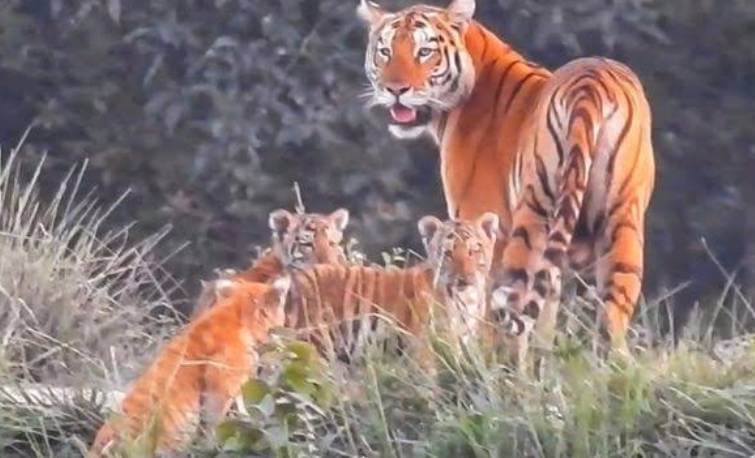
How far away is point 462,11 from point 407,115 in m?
0.46

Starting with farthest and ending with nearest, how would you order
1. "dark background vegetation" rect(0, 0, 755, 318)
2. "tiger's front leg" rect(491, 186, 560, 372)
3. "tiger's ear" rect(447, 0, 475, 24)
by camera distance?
"dark background vegetation" rect(0, 0, 755, 318) → "tiger's ear" rect(447, 0, 475, 24) → "tiger's front leg" rect(491, 186, 560, 372)

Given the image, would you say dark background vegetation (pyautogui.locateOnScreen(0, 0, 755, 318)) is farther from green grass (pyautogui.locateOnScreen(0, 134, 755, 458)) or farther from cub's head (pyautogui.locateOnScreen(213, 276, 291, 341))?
cub's head (pyautogui.locateOnScreen(213, 276, 291, 341))

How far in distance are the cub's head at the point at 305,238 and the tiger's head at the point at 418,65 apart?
1.56ft

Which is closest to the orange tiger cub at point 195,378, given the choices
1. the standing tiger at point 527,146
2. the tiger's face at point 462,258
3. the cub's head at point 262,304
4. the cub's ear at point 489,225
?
the cub's head at point 262,304

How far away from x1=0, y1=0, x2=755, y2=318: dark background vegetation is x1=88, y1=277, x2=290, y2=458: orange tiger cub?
521 cm

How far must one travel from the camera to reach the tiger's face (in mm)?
8430

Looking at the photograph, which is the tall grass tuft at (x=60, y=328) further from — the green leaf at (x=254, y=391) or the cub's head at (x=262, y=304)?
the green leaf at (x=254, y=391)

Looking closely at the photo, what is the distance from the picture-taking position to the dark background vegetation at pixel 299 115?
1358 cm

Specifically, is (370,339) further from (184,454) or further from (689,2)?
(689,2)

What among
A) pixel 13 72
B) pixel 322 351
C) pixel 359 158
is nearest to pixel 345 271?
pixel 322 351

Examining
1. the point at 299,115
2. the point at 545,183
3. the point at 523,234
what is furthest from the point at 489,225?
the point at 299,115

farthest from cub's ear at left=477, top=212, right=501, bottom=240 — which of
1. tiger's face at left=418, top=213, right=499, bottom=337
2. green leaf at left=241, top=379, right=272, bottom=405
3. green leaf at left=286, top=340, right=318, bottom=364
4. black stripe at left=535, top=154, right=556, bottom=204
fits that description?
green leaf at left=241, top=379, right=272, bottom=405

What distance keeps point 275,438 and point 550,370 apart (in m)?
0.85

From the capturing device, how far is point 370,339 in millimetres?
8242
